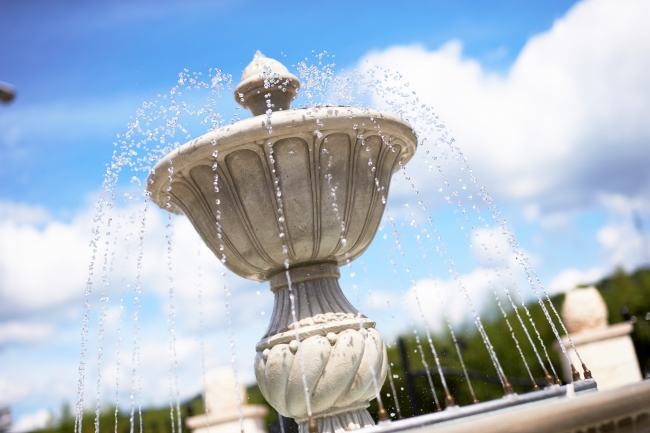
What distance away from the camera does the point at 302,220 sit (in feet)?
15.4

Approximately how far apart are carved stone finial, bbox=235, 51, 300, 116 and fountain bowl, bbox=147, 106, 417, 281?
0.87m

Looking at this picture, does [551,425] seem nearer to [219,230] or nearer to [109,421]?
[219,230]

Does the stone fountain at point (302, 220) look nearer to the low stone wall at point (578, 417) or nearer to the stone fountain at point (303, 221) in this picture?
the stone fountain at point (303, 221)

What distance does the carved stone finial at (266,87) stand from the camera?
5.25 metres

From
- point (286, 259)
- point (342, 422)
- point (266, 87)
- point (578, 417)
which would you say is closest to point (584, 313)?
point (342, 422)

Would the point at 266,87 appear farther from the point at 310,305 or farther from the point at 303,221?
the point at 310,305

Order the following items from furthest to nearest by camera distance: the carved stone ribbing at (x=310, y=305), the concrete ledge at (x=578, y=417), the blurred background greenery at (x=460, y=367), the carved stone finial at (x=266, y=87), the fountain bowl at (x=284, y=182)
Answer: the blurred background greenery at (x=460, y=367) → the carved stone finial at (x=266, y=87) → the carved stone ribbing at (x=310, y=305) → the fountain bowl at (x=284, y=182) → the concrete ledge at (x=578, y=417)

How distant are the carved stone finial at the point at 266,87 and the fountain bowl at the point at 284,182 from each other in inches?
34.4

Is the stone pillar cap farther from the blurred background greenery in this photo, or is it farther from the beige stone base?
the beige stone base

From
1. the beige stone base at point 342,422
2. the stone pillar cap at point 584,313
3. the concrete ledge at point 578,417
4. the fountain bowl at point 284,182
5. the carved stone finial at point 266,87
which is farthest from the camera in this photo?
the stone pillar cap at point 584,313

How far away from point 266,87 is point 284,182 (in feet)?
3.43

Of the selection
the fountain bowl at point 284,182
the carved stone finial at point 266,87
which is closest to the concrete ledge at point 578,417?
the fountain bowl at point 284,182

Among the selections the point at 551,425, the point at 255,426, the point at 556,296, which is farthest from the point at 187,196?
the point at 556,296

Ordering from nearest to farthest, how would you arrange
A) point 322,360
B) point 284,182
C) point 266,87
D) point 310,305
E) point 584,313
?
point 322,360 → point 284,182 → point 310,305 → point 266,87 → point 584,313
